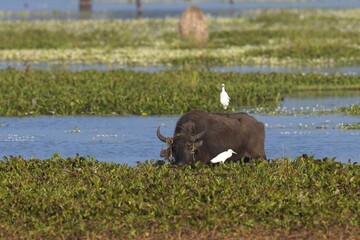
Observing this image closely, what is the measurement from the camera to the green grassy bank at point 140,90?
79.4 ft

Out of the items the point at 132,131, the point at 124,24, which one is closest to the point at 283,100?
the point at 132,131

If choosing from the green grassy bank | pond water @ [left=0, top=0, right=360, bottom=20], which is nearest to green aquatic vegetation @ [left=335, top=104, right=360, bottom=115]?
the green grassy bank

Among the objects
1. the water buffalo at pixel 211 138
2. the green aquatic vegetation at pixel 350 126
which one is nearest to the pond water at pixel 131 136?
the green aquatic vegetation at pixel 350 126

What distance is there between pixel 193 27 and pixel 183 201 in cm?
3126

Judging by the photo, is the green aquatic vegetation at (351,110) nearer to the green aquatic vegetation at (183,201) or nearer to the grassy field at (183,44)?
the green aquatic vegetation at (183,201)

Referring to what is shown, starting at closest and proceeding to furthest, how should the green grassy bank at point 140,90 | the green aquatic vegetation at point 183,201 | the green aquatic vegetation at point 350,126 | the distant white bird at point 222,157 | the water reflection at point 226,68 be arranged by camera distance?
the green aquatic vegetation at point 183,201 < the distant white bird at point 222,157 < the green aquatic vegetation at point 350,126 < the green grassy bank at point 140,90 < the water reflection at point 226,68

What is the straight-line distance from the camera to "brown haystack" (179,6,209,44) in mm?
43094

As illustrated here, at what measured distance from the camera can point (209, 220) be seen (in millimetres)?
11820

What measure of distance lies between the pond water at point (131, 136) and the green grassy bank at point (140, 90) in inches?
20.9

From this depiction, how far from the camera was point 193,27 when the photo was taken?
4341cm

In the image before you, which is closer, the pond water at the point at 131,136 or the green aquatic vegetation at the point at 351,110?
the pond water at the point at 131,136

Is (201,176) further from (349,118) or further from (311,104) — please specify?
(311,104)

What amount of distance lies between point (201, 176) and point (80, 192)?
167cm

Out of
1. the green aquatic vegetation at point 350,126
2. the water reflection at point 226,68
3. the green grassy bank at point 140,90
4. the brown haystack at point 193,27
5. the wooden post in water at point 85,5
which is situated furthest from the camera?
the wooden post in water at point 85,5
